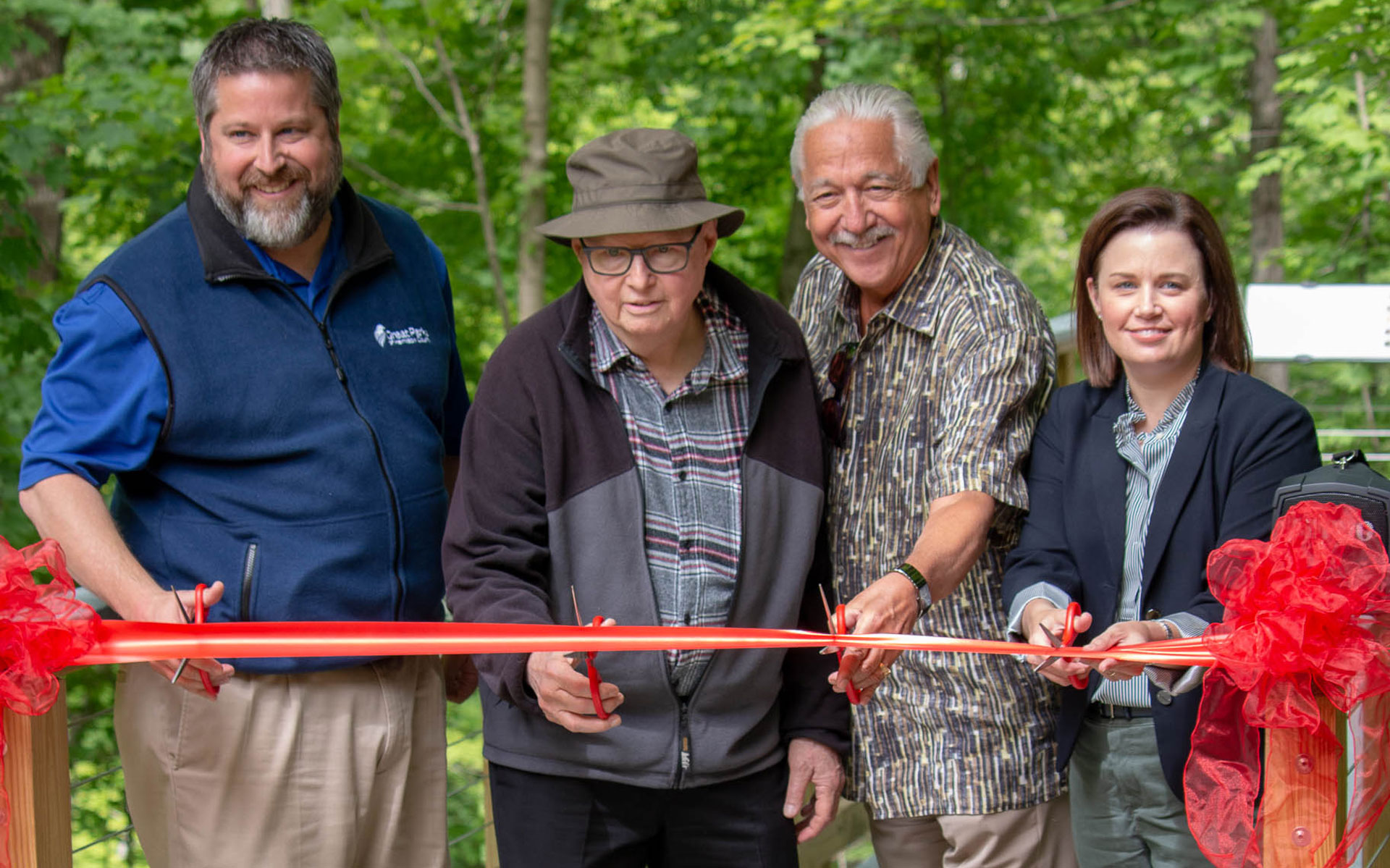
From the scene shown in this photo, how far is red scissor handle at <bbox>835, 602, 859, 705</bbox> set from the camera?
6.54ft

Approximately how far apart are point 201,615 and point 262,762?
67 cm

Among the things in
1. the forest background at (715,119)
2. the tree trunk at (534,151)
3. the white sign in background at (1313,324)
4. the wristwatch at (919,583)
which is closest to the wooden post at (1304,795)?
the wristwatch at (919,583)

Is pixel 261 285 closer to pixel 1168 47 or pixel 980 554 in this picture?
pixel 980 554

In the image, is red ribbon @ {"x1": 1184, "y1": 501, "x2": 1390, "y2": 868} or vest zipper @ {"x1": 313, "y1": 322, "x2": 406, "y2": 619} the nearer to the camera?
red ribbon @ {"x1": 1184, "y1": 501, "x2": 1390, "y2": 868}

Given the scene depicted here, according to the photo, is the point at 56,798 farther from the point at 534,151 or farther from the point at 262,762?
the point at 534,151

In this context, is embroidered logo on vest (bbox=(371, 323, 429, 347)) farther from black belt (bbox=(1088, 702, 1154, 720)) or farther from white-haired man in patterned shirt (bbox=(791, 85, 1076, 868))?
black belt (bbox=(1088, 702, 1154, 720))

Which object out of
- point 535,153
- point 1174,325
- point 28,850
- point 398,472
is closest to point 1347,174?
point 535,153

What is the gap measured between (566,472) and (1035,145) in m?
9.12

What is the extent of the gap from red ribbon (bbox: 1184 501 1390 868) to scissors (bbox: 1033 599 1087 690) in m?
0.21

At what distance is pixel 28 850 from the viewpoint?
1792mm

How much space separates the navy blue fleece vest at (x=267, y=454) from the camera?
94.3 inches

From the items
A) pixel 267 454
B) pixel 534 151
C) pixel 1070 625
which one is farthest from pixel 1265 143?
pixel 267 454

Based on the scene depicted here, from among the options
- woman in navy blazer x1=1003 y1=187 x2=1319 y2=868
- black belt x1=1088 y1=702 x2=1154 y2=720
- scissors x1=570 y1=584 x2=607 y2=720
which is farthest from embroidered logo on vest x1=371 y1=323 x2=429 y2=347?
black belt x1=1088 y1=702 x2=1154 y2=720

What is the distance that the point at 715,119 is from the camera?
A: 31.9 feet
